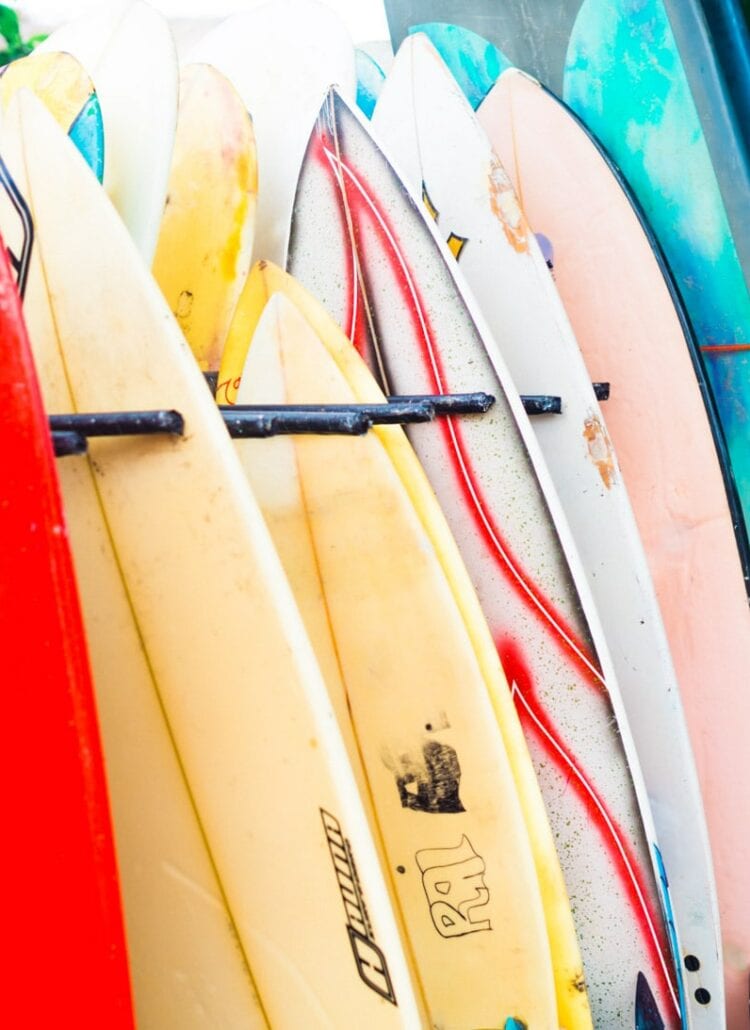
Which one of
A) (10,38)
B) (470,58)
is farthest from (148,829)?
(10,38)

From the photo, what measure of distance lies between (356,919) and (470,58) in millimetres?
1608

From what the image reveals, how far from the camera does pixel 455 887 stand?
0.97 m

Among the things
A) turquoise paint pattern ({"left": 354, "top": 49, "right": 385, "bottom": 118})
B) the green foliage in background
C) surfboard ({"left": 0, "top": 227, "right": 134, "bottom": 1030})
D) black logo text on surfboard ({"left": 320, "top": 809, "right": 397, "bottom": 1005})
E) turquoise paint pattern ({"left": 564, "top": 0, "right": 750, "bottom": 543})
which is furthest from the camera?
the green foliage in background

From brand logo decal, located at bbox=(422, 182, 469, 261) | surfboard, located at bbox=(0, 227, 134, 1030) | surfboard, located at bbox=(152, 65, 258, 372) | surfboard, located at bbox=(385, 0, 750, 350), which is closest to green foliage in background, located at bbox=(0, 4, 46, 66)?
surfboard, located at bbox=(152, 65, 258, 372)

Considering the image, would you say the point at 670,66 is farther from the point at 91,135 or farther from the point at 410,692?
the point at 410,692

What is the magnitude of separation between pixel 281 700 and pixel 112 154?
39.0 inches

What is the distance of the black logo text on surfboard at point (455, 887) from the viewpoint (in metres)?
0.95

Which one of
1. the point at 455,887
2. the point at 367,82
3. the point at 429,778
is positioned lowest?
the point at 455,887

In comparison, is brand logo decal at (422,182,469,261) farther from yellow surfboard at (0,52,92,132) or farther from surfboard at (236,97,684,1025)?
yellow surfboard at (0,52,92,132)

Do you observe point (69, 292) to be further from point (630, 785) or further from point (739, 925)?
point (739, 925)

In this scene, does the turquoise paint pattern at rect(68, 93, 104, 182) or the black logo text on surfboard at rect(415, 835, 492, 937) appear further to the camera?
the turquoise paint pattern at rect(68, 93, 104, 182)

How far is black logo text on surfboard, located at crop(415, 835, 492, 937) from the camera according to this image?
0.95 meters

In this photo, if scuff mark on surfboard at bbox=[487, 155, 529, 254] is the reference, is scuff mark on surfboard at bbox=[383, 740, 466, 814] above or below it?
below

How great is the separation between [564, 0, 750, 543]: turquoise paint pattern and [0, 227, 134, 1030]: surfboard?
1063mm
